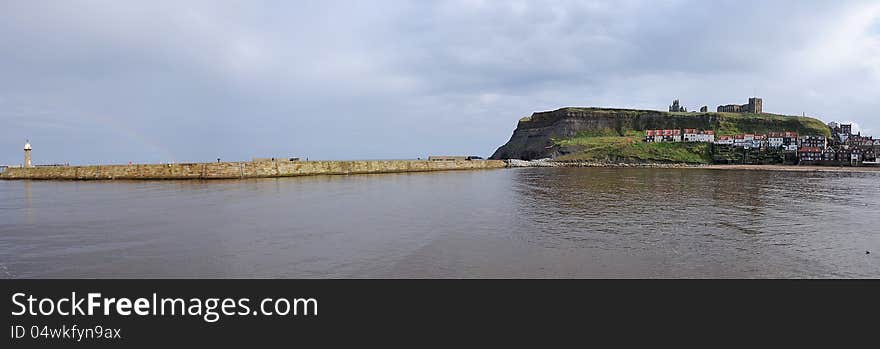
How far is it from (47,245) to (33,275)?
346 cm

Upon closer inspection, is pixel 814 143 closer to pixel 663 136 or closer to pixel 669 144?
pixel 669 144

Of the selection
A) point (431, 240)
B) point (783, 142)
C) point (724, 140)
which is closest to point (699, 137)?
point (724, 140)

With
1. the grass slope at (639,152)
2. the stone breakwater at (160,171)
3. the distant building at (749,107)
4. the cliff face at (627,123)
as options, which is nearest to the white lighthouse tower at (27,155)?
the stone breakwater at (160,171)
